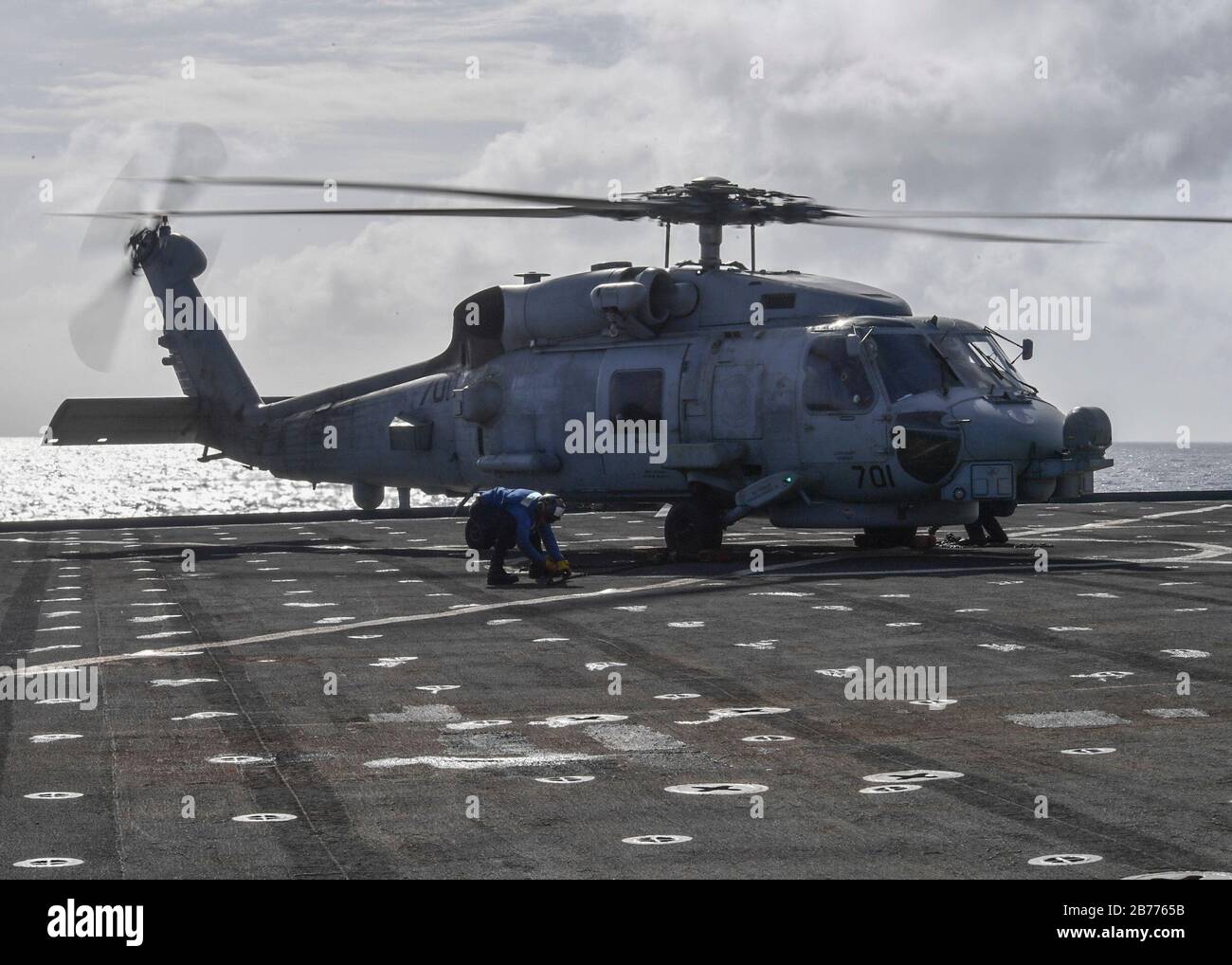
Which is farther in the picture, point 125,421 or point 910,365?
point 125,421

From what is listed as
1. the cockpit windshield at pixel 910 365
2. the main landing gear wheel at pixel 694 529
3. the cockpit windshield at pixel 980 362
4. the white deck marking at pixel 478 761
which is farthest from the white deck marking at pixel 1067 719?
the main landing gear wheel at pixel 694 529

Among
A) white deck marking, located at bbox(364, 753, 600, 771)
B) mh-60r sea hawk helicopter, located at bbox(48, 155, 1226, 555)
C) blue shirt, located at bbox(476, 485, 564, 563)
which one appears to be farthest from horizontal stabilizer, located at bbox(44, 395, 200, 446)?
white deck marking, located at bbox(364, 753, 600, 771)

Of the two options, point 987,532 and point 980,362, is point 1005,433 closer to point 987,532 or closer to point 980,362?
point 980,362

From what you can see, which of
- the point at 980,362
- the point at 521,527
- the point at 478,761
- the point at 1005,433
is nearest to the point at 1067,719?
the point at 478,761

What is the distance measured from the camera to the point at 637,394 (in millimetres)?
26984

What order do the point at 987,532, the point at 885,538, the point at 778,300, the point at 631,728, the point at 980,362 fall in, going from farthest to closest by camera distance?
1. the point at 987,532
2. the point at 885,538
3. the point at 778,300
4. the point at 980,362
5. the point at 631,728

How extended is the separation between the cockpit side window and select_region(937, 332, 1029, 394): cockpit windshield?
143 centimetres

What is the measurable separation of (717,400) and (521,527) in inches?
201

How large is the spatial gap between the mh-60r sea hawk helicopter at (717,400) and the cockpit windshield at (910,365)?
0.03 m

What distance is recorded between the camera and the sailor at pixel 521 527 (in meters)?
22.6

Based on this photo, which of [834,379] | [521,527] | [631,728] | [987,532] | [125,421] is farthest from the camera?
[125,421]

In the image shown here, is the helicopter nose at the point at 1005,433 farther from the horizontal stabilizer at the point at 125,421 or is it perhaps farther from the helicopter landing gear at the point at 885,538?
the horizontal stabilizer at the point at 125,421

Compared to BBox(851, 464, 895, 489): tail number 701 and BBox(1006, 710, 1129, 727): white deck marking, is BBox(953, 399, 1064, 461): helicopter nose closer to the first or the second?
BBox(851, 464, 895, 489): tail number 701
